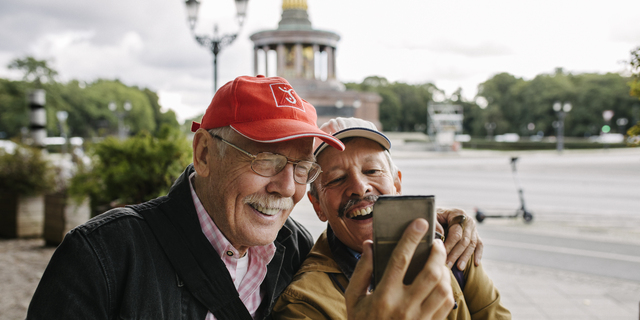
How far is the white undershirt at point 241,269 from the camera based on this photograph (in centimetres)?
228

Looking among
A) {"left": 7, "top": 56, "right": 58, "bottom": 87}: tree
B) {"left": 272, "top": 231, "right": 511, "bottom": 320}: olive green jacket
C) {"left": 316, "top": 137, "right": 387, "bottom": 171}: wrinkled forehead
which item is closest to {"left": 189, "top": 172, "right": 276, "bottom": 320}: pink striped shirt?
{"left": 272, "top": 231, "right": 511, "bottom": 320}: olive green jacket

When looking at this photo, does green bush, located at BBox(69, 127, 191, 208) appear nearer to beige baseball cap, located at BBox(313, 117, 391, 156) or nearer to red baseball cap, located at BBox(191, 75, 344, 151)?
beige baseball cap, located at BBox(313, 117, 391, 156)

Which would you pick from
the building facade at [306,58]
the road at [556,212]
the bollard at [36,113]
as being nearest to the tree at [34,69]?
the building facade at [306,58]

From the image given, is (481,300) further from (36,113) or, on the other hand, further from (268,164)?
(36,113)

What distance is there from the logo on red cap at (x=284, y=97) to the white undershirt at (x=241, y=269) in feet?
2.45

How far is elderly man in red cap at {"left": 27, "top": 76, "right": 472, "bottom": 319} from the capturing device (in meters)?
1.83

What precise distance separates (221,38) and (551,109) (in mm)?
83700

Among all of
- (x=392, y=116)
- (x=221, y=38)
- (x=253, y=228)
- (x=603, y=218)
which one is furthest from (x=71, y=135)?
(x=253, y=228)

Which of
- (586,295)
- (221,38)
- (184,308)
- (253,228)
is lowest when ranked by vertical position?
(586,295)

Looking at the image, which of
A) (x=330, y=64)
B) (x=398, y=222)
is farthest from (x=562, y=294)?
(x=330, y=64)

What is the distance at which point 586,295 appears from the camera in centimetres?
700

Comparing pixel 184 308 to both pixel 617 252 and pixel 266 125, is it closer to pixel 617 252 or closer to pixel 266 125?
pixel 266 125

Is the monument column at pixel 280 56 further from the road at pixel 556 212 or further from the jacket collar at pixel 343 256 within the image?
the jacket collar at pixel 343 256

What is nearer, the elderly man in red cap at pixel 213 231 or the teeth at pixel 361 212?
the elderly man in red cap at pixel 213 231
